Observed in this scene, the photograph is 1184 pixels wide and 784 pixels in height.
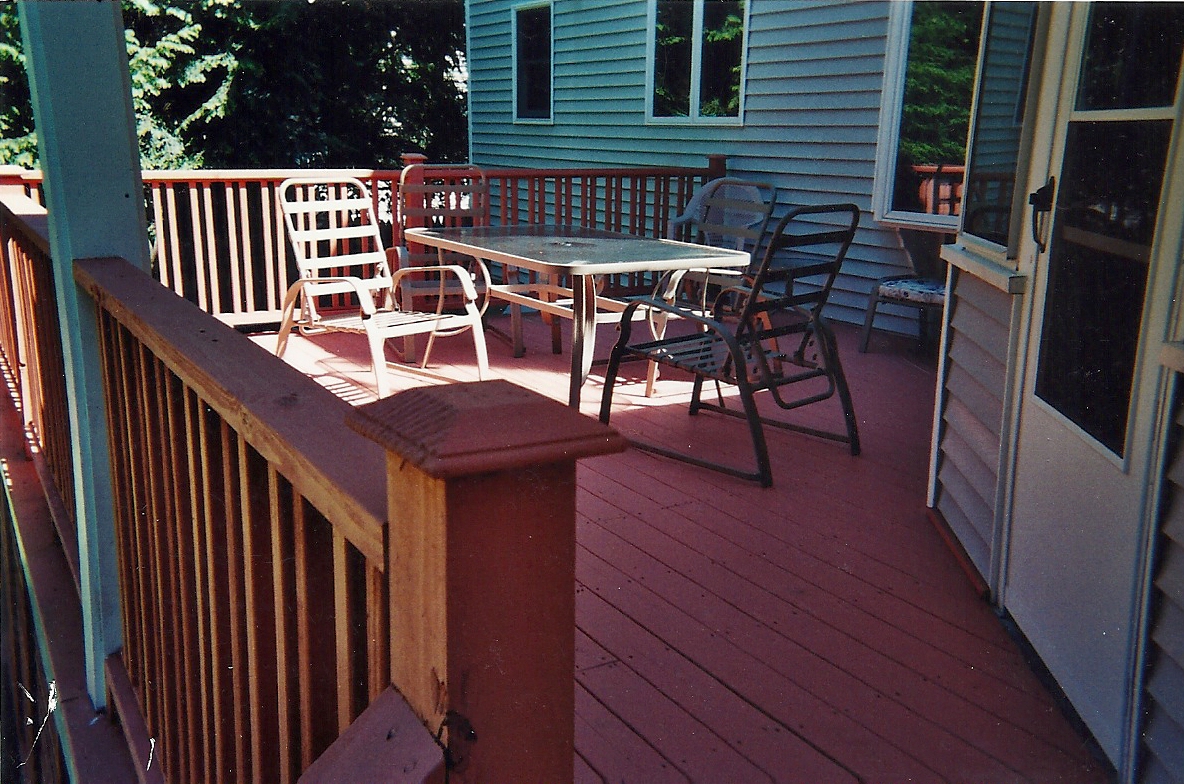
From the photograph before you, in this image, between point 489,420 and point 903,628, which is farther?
point 903,628

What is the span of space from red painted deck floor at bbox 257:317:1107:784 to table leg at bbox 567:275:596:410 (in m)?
0.40

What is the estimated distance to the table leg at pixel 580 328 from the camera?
4.01 m

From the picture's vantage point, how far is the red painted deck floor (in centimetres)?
194

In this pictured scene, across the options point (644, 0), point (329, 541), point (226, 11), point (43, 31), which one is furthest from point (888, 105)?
point (226, 11)

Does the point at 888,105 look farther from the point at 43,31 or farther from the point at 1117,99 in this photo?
the point at 43,31

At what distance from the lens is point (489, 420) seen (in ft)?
2.46

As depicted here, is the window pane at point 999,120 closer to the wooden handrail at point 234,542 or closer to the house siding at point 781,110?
the wooden handrail at point 234,542

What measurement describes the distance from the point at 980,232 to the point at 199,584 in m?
2.35

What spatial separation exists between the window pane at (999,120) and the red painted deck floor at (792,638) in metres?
1.00

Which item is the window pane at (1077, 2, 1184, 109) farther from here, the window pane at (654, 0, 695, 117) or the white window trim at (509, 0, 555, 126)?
the white window trim at (509, 0, 555, 126)

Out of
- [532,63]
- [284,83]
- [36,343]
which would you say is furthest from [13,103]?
[36,343]

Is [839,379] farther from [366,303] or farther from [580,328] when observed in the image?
[366,303]

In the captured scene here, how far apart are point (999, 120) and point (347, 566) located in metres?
2.41

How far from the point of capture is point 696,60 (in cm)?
765
